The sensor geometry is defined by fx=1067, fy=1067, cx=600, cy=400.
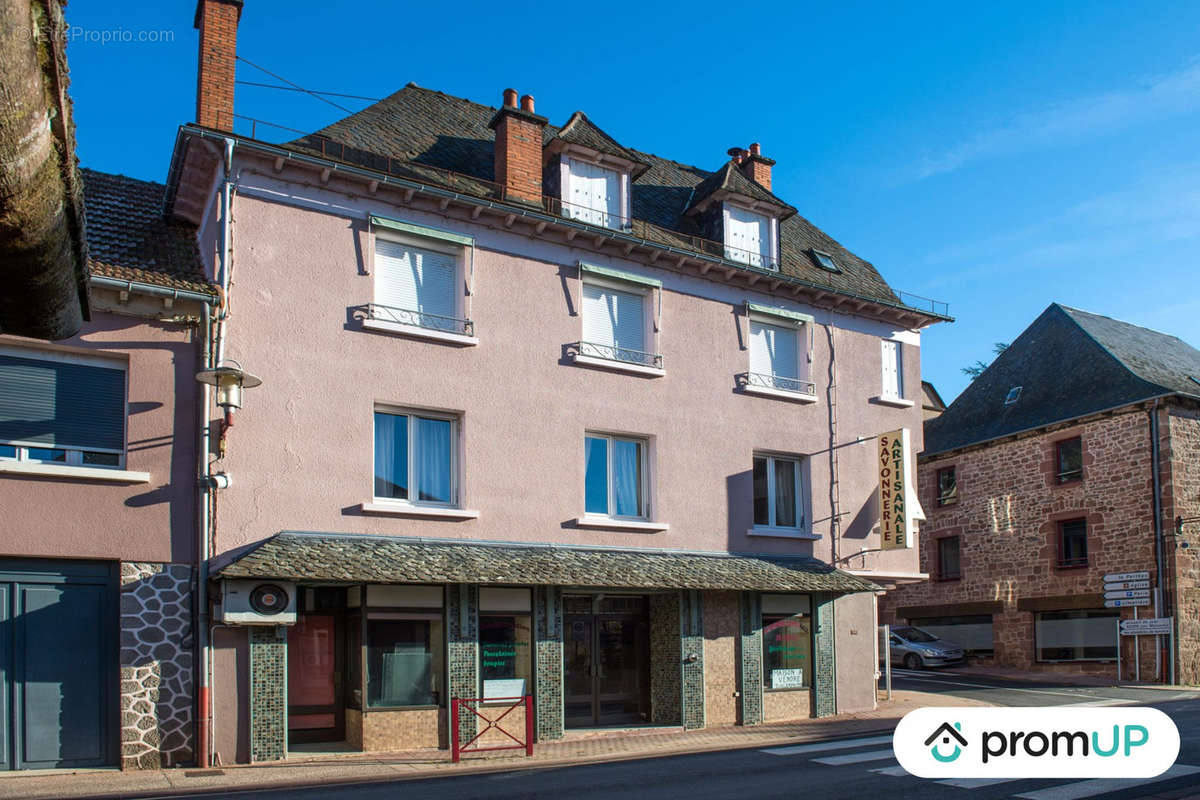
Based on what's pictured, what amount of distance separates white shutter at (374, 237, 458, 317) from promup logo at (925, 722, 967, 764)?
370 inches

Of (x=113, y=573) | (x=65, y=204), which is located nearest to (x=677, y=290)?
(x=113, y=573)

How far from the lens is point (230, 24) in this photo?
1658 centimetres

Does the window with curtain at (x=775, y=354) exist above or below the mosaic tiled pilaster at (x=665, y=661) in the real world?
above

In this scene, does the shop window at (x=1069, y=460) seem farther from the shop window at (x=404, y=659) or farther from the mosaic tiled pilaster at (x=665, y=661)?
the shop window at (x=404, y=659)

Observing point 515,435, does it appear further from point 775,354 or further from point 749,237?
point 749,237

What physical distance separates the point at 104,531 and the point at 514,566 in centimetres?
561

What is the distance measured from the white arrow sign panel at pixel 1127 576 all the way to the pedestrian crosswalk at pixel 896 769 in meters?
14.7

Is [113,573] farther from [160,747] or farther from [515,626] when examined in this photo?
[515,626]

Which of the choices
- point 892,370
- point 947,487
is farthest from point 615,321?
point 947,487

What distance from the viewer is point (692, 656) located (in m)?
18.1

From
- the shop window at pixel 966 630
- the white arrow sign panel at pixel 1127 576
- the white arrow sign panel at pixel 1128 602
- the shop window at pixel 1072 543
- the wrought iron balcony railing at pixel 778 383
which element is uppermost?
the wrought iron balcony railing at pixel 778 383

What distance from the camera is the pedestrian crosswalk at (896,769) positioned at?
10.6m

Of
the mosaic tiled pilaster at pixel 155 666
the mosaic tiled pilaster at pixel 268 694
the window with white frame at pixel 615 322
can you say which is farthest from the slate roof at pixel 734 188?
the mosaic tiled pilaster at pixel 155 666

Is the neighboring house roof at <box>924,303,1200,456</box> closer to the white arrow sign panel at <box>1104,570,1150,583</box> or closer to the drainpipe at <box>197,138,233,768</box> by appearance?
the white arrow sign panel at <box>1104,570,1150,583</box>
